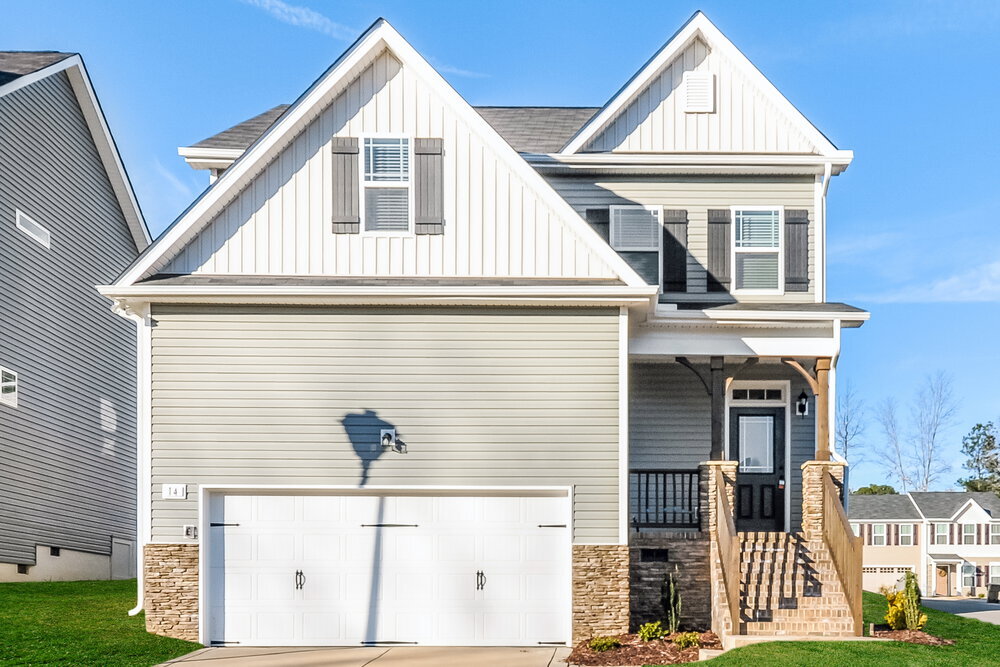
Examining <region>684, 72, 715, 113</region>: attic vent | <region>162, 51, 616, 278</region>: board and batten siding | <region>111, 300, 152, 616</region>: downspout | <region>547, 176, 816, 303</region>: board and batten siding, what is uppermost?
<region>684, 72, 715, 113</region>: attic vent

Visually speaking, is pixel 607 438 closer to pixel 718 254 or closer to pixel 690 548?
pixel 690 548

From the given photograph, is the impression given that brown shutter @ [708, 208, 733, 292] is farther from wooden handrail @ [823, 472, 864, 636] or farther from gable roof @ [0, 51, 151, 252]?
gable roof @ [0, 51, 151, 252]

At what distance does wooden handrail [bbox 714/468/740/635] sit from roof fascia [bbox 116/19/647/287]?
2981 mm

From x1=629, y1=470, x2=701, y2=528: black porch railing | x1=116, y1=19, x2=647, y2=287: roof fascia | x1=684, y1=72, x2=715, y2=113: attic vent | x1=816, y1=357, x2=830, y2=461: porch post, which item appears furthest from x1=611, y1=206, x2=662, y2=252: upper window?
x1=629, y1=470, x2=701, y2=528: black porch railing

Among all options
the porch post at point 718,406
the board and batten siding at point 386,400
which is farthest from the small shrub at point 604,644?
the porch post at point 718,406

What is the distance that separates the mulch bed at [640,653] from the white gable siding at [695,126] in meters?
7.41

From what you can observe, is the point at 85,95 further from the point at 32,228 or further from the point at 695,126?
the point at 695,126

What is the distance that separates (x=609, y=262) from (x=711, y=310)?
84.8 inches

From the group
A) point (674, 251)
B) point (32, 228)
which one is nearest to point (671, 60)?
point (674, 251)

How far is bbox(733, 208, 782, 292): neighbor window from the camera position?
16.0m

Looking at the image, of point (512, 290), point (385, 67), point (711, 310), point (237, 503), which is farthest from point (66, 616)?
point (711, 310)

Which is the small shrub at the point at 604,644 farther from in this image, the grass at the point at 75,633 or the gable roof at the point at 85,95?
the gable roof at the point at 85,95

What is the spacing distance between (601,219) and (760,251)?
7.95 ft

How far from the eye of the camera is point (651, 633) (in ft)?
41.1
